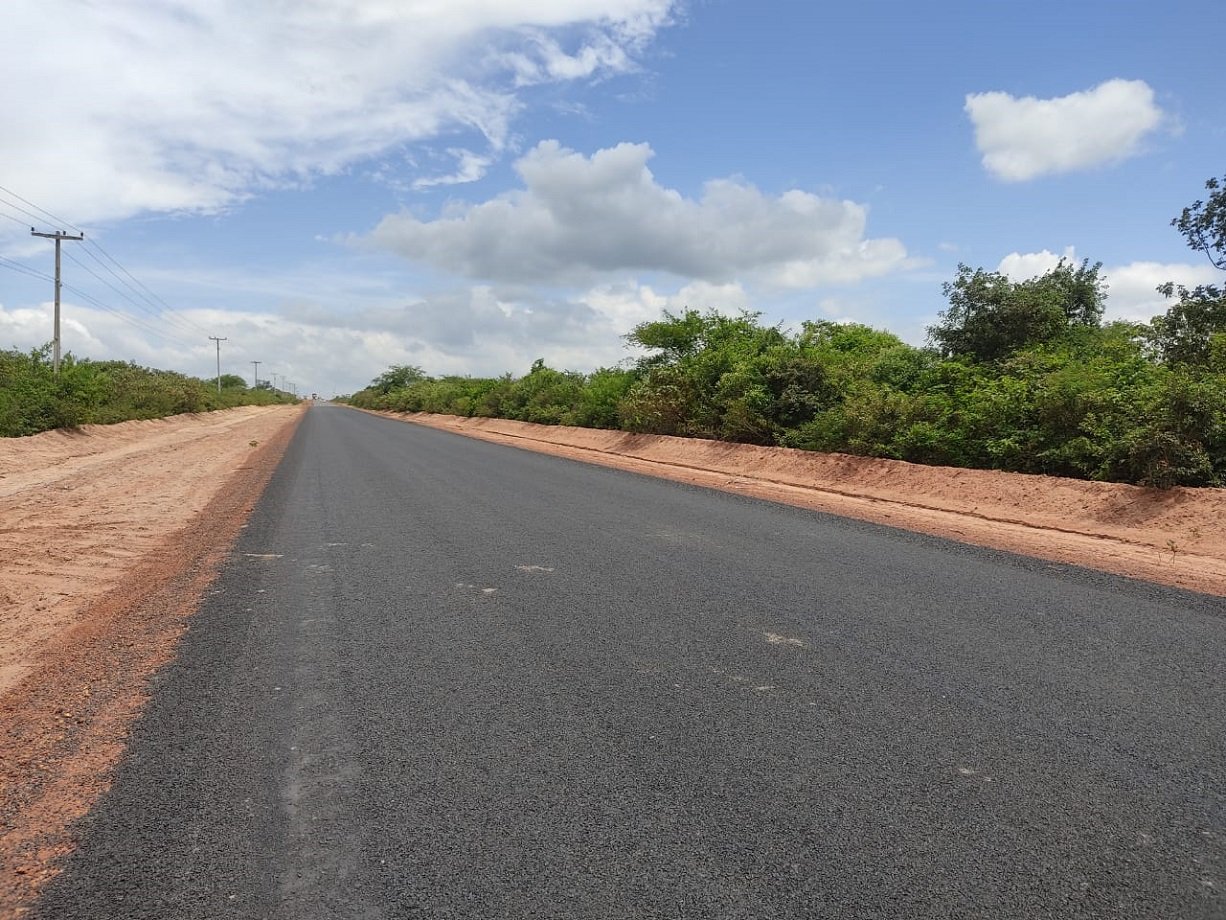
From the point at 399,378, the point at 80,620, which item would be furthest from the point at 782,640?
the point at 399,378

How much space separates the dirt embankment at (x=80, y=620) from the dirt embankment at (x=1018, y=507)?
855cm

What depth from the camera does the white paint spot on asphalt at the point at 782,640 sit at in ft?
17.0

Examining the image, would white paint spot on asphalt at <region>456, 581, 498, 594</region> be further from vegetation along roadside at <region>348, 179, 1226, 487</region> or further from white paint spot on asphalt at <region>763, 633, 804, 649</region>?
vegetation along roadside at <region>348, 179, 1226, 487</region>

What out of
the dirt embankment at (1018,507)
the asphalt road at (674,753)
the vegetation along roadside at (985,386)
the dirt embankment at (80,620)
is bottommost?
the dirt embankment at (80,620)

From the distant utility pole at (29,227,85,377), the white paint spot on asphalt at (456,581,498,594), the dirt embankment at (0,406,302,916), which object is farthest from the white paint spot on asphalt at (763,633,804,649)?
the distant utility pole at (29,227,85,377)

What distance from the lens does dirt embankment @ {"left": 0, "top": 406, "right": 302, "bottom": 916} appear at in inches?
126

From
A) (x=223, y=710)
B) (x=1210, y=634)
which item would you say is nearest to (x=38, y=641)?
(x=223, y=710)

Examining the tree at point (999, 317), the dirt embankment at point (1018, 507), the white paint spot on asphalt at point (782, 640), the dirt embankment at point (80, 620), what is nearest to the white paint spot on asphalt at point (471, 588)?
the dirt embankment at point (80, 620)

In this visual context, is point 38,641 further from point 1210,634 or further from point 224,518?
point 1210,634

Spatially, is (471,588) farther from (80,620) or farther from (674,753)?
(674,753)

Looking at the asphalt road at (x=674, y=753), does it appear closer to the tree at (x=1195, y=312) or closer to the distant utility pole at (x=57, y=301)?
the tree at (x=1195, y=312)

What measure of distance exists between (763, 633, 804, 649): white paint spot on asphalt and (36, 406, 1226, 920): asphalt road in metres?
0.02

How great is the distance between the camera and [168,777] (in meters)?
3.37

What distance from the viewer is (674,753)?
3.56 m
